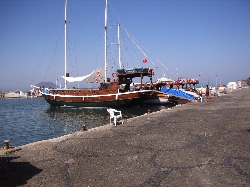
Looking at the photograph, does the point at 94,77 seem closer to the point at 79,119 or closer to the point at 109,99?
the point at 109,99

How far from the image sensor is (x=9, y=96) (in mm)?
104000

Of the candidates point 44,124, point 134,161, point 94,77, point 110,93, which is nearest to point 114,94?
point 110,93

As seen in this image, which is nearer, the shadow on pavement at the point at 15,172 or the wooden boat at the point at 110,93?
the shadow on pavement at the point at 15,172

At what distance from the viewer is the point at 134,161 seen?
537 cm

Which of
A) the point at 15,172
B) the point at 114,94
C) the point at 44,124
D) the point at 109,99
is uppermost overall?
the point at 114,94

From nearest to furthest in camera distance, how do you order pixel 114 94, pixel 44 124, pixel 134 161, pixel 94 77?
pixel 134 161, pixel 44 124, pixel 114 94, pixel 94 77

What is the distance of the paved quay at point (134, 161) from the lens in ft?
14.1

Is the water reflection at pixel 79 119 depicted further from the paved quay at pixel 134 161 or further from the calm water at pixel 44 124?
the paved quay at pixel 134 161

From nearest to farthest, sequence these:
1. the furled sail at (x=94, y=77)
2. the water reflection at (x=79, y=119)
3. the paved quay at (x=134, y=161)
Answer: the paved quay at (x=134, y=161)
the water reflection at (x=79, y=119)
the furled sail at (x=94, y=77)

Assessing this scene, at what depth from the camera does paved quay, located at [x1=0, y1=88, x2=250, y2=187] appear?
430 cm

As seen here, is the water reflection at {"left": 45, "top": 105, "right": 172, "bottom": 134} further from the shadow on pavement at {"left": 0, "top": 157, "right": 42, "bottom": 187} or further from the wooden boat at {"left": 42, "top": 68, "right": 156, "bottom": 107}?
the shadow on pavement at {"left": 0, "top": 157, "right": 42, "bottom": 187}

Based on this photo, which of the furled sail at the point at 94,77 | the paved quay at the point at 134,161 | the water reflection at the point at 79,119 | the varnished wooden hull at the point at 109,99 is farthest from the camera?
the furled sail at the point at 94,77

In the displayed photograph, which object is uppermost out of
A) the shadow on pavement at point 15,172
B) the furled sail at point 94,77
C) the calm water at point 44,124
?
the furled sail at point 94,77

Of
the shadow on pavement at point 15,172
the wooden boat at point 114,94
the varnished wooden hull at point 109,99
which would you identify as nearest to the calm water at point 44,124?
the varnished wooden hull at point 109,99
